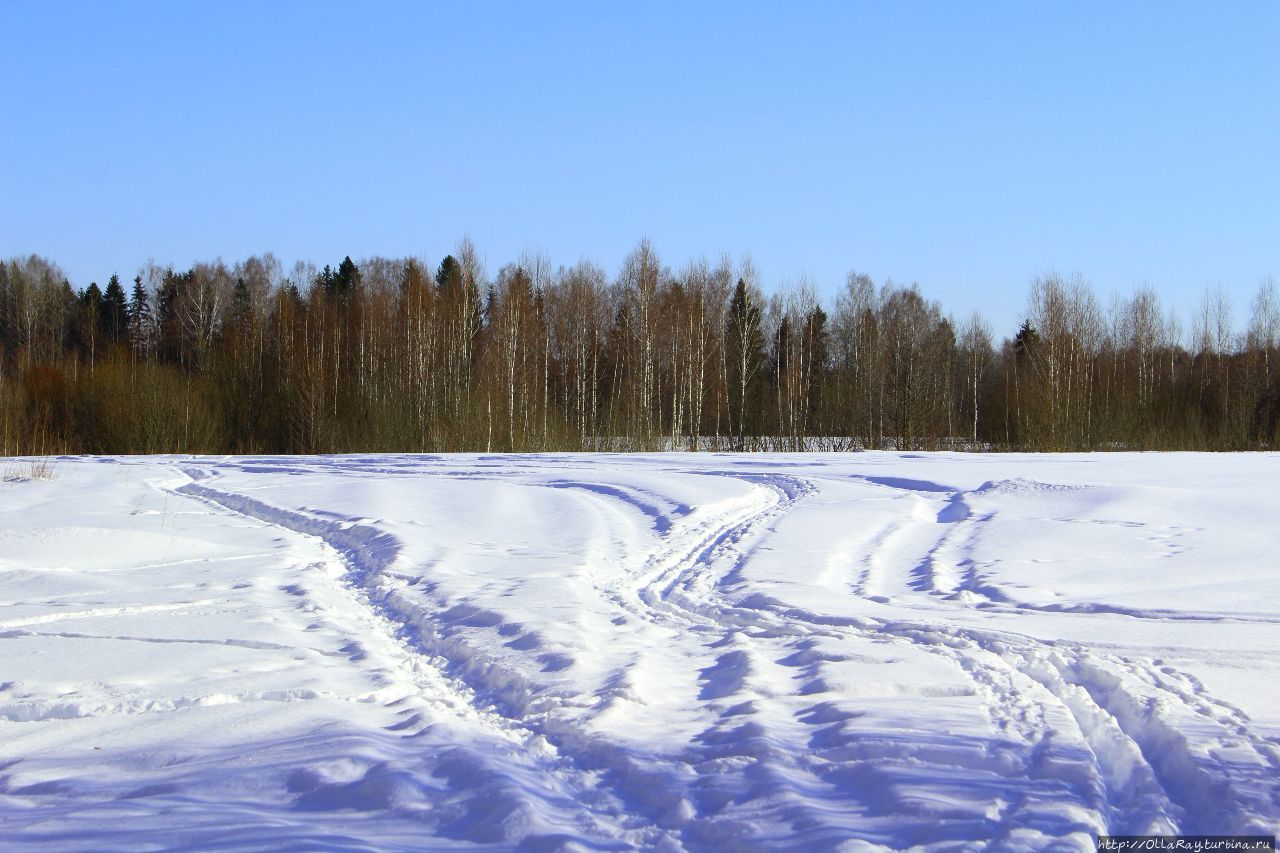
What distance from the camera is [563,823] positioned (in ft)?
10.4

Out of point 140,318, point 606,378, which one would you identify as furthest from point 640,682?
point 140,318

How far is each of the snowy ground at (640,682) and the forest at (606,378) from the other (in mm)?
21088

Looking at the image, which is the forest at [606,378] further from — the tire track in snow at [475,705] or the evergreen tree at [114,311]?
the tire track in snow at [475,705]

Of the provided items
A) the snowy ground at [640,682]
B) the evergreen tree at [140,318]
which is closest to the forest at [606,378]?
the evergreen tree at [140,318]

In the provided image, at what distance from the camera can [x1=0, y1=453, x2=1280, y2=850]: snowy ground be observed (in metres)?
3.26

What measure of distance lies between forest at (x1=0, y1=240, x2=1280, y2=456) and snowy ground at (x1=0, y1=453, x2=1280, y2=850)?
2109 centimetres

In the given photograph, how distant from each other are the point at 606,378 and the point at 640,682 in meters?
33.6

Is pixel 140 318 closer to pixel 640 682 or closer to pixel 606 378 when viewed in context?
pixel 606 378

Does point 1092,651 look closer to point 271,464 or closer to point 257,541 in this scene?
point 257,541

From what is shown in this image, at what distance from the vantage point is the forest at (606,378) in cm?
3147

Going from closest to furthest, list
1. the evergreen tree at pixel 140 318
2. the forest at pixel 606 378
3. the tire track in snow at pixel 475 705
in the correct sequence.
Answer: the tire track in snow at pixel 475 705 < the forest at pixel 606 378 < the evergreen tree at pixel 140 318

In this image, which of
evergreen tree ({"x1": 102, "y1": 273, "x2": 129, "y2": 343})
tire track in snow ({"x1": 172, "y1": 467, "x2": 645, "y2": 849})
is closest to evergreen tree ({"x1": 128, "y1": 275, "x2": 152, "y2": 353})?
evergreen tree ({"x1": 102, "y1": 273, "x2": 129, "y2": 343})

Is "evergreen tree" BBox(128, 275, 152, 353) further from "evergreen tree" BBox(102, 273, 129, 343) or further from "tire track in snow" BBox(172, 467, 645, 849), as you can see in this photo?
"tire track in snow" BBox(172, 467, 645, 849)

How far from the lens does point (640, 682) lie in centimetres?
479
